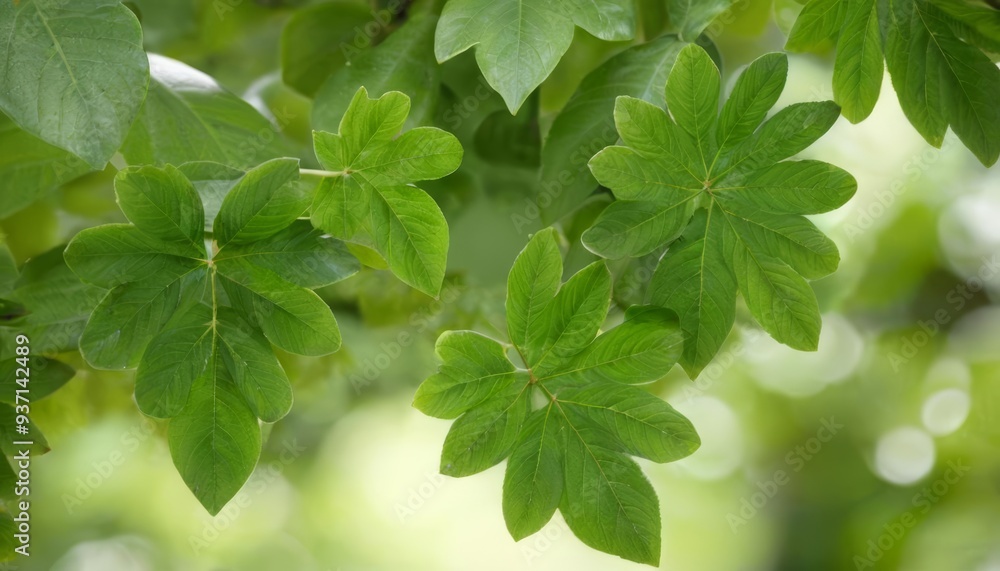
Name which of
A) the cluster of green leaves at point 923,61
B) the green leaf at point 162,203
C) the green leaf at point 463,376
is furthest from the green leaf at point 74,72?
the cluster of green leaves at point 923,61

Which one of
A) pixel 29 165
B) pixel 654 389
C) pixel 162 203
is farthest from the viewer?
pixel 654 389

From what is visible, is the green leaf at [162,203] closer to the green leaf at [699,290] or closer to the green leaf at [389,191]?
the green leaf at [389,191]

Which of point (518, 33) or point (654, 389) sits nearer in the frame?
point (518, 33)

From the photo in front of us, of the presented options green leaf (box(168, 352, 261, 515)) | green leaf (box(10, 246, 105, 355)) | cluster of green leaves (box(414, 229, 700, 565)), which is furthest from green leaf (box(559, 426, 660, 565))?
green leaf (box(10, 246, 105, 355))

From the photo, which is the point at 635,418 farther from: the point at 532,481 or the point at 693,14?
the point at 693,14

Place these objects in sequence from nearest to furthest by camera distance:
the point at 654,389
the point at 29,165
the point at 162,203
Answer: the point at 162,203
the point at 29,165
the point at 654,389

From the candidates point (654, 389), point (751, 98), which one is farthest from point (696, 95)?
point (654, 389)

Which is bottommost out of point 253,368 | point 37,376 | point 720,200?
point 37,376
